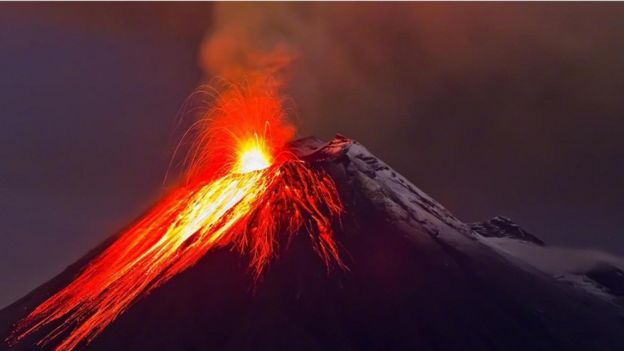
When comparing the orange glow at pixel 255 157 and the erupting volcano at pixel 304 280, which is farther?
the orange glow at pixel 255 157

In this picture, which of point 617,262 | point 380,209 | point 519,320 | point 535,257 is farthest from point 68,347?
point 617,262

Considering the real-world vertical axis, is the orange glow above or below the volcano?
above

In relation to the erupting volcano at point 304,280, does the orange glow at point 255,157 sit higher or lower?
higher

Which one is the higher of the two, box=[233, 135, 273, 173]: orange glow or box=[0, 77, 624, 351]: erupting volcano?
box=[233, 135, 273, 173]: orange glow

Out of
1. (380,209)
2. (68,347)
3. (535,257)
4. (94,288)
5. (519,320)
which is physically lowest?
(68,347)

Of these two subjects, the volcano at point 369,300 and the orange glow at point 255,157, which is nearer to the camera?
the volcano at point 369,300

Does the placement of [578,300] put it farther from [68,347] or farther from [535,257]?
[68,347]

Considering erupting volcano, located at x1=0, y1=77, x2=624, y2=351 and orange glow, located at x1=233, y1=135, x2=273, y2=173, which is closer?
erupting volcano, located at x1=0, y1=77, x2=624, y2=351

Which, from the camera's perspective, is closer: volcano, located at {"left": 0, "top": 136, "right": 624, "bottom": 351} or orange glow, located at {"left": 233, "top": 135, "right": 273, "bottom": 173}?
volcano, located at {"left": 0, "top": 136, "right": 624, "bottom": 351}
